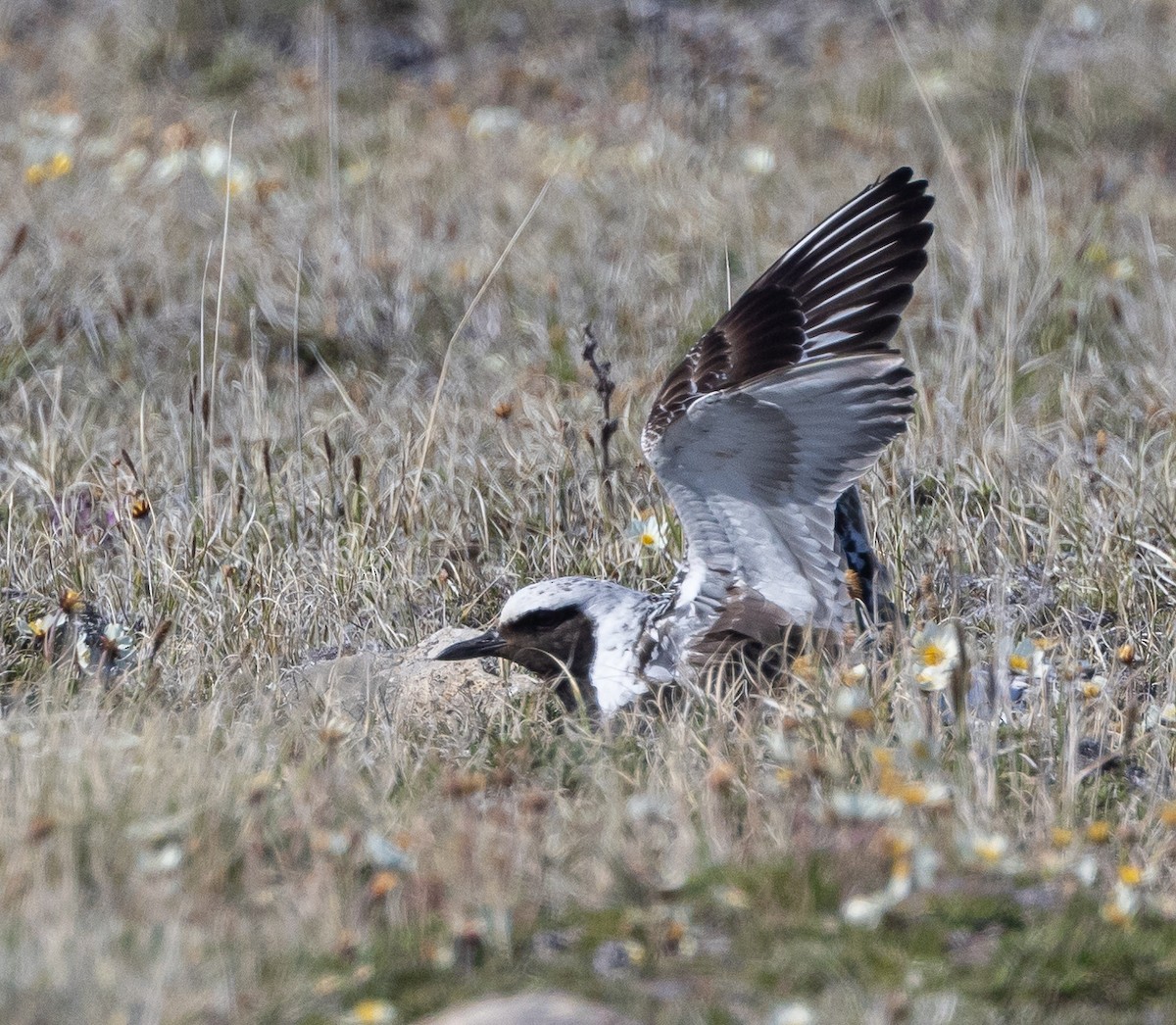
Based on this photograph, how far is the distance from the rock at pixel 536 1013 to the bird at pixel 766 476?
144cm

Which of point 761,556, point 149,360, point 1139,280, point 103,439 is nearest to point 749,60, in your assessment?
point 1139,280

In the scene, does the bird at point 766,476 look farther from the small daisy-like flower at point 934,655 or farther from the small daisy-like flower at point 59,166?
the small daisy-like flower at point 59,166

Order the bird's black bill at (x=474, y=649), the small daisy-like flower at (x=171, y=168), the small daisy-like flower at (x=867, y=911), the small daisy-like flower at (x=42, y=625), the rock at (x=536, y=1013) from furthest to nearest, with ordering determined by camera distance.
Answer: the small daisy-like flower at (x=171, y=168) < the bird's black bill at (x=474, y=649) < the small daisy-like flower at (x=42, y=625) < the small daisy-like flower at (x=867, y=911) < the rock at (x=536, y=1013)

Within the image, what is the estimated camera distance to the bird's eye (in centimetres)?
414

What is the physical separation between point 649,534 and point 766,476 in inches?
32.9

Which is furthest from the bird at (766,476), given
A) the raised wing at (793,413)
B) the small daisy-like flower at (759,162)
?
the small daisy-like flower at (759,162)

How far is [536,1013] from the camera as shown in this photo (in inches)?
87.0

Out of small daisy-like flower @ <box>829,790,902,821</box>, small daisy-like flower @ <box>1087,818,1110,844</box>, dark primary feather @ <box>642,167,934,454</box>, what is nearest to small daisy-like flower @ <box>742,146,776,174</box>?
dark primary feather @ <box>642,167,934,454</box>

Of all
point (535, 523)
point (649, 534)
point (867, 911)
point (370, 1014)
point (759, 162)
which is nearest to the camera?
point (370, 1014)

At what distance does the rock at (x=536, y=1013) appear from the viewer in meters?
2.20

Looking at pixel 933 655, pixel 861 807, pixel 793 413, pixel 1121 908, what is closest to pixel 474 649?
pixel 793 413

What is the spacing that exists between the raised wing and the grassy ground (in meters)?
0.30

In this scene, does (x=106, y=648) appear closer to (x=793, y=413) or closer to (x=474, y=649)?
(x=474, y=649)

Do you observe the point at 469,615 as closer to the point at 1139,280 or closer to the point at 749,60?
the point at 1139,280
